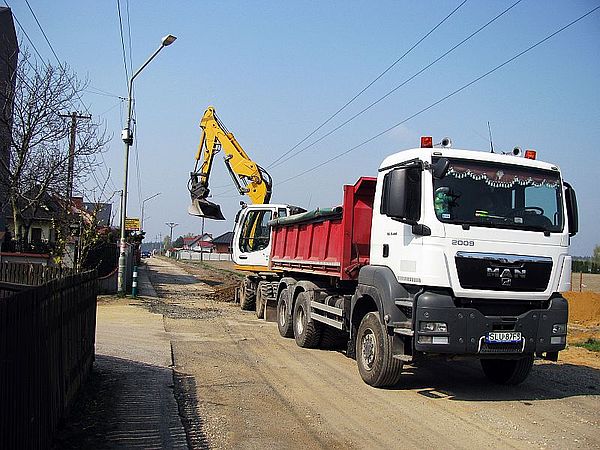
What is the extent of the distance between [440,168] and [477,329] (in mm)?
2139

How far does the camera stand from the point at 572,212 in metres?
9.25

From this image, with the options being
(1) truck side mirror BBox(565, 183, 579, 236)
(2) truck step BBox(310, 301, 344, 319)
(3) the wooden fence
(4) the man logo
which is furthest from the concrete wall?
(3) the wooden fence

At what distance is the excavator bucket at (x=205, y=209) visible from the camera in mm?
22938

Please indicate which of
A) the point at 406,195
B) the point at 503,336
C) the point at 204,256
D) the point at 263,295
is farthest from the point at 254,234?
the point at 204,256

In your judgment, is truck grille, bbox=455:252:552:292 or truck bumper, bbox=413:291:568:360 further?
truck grille, bbox=455:252:552:292

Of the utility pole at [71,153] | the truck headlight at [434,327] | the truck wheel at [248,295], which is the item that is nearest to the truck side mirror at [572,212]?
the truck headlight at [434,327]

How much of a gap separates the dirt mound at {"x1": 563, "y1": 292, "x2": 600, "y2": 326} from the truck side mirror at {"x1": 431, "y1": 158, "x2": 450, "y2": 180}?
16645mm

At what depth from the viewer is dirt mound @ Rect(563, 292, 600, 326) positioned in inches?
920

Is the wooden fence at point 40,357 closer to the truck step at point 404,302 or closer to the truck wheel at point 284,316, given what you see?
the truck step at point 404,302

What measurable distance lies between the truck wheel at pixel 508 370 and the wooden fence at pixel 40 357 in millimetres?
6175

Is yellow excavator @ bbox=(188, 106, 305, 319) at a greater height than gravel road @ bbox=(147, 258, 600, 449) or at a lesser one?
greater

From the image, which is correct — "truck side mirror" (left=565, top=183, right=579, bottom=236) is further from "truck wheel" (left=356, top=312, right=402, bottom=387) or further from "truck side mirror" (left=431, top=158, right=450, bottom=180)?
"truck wheel" (left=356, top=312, right=402, bottom=387)

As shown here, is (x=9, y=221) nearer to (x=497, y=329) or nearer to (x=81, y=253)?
(x=81, y=253)

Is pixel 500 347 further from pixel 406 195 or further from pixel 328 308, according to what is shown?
pixel 328 308
